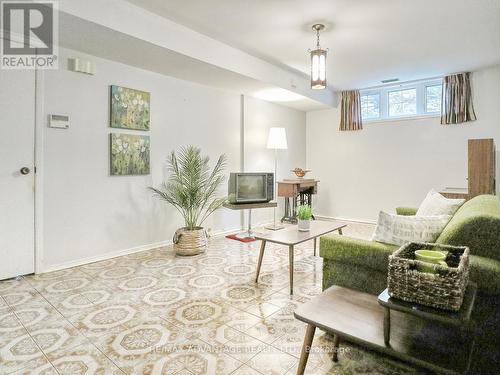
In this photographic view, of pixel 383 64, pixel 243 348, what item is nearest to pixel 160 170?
pixel 243 348

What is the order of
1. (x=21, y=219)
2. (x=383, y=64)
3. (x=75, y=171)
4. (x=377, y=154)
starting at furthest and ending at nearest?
(x=377, y=154) → (x=383, y=64) → (x=75, y=171) → (x=21, y=219)

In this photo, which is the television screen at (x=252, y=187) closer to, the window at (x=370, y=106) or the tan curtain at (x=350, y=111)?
the tan curtain at (x=350, y=111)

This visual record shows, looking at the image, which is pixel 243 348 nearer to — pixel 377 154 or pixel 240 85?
pixel 240 85

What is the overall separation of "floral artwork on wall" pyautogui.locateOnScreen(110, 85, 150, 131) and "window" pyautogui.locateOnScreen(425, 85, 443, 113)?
4520mm

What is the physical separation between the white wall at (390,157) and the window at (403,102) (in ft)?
0.67

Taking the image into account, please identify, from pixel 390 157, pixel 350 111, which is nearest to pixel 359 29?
pixel 350 111

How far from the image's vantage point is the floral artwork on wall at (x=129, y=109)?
3432 mm

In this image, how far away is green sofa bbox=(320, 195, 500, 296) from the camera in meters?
1.35

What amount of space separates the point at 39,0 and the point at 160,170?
208cm

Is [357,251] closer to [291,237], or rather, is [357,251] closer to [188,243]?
[291,237]

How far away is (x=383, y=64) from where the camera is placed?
14.3 ft

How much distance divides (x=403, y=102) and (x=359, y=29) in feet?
8.84

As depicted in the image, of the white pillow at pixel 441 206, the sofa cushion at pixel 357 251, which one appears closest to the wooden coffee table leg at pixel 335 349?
the sofa cushion at pixel 357 251

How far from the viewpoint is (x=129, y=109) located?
140 inches
